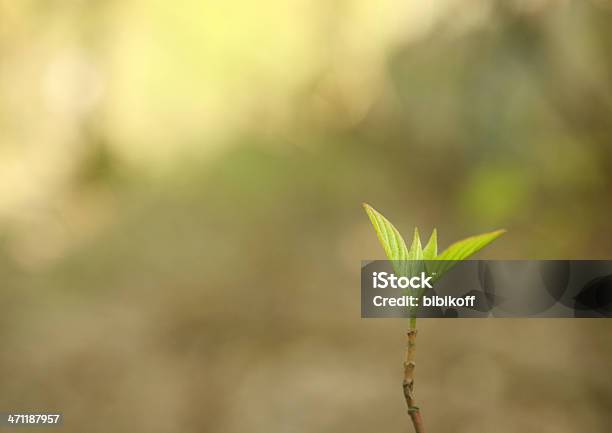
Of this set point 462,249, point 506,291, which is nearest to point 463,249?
point 462,249

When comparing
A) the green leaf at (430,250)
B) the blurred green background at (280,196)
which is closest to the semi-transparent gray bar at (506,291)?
the blurred green background at (280,196)

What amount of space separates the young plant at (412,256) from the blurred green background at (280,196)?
1.11ft

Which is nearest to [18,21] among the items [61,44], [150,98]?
[61,44]

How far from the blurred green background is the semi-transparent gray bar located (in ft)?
0.09

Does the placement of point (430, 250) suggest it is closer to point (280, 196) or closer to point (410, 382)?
point (410, 382)

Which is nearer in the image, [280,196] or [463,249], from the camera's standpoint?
[463,249]

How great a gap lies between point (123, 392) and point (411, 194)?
451 millimetres

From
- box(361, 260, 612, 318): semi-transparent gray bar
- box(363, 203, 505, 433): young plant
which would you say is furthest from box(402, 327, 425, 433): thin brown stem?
box(361, 260, 612, 318): semi-transparent gray bar

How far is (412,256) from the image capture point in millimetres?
414

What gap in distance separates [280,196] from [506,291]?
0.31 metres

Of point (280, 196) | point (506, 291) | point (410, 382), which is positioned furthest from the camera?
point (280, 196)

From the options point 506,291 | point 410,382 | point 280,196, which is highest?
point 280,196

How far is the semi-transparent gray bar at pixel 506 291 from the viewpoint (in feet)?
2.15

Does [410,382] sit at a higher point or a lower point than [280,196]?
lower
